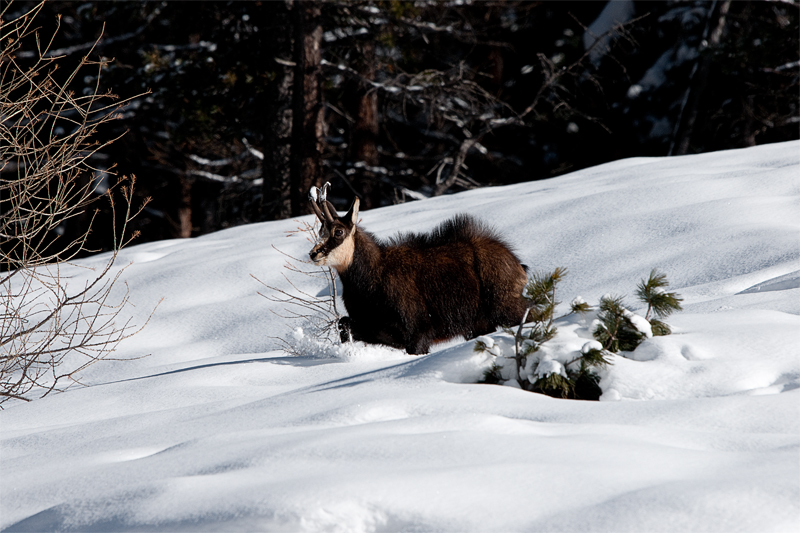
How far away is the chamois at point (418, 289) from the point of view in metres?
5.24

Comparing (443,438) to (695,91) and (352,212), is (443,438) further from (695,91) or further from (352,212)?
(695,91)

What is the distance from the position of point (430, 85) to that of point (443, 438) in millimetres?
9762

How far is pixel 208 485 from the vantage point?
253cm

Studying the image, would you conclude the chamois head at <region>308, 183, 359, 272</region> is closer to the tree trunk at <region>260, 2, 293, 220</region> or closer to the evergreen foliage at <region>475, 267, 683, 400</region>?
the evergreen foliage at <region>475, 267, 683, 400</region>

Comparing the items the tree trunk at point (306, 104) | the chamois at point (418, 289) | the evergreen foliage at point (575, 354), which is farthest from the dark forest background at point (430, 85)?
the evergreen foliage at point (575, 354)

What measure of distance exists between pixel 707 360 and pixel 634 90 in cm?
1177

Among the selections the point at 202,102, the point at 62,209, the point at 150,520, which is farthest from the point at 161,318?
the point at 202,102

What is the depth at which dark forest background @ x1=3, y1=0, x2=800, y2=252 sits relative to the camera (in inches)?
468

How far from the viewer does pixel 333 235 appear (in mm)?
5152

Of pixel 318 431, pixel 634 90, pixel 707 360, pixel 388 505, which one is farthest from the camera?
pixel 634 90

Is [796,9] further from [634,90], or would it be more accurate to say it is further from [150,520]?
[150,520]

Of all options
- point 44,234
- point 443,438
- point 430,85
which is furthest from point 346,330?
point 430,85

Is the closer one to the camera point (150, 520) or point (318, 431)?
point (150, 520)

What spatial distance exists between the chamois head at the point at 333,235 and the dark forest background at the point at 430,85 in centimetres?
588
